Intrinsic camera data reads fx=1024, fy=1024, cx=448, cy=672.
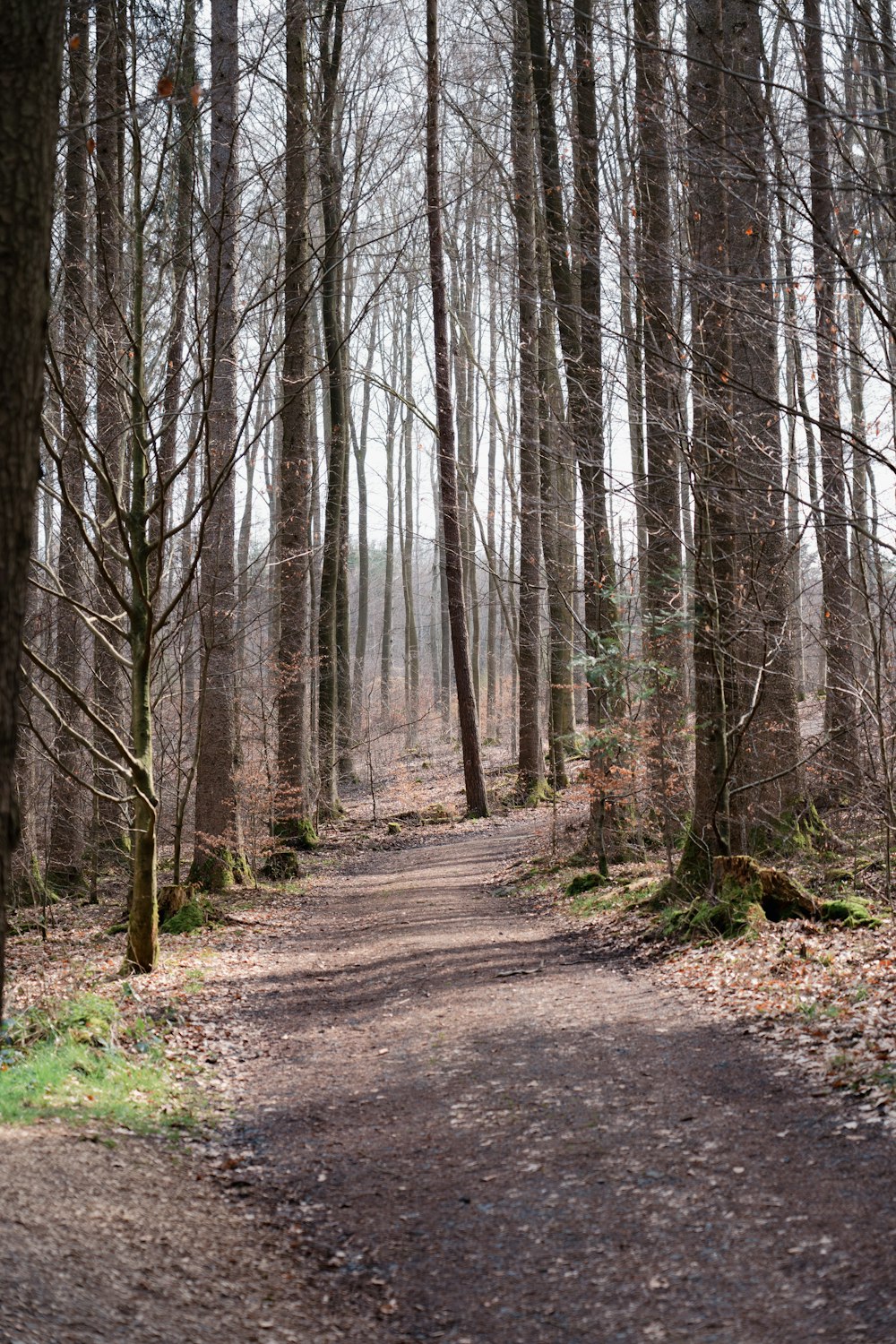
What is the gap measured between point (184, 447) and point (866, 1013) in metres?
18.0

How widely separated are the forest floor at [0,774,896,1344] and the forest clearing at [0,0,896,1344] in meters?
0.02

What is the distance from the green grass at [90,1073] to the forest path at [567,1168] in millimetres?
485

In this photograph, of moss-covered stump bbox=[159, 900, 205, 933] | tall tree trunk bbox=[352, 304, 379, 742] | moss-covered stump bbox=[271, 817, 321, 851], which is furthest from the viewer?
tall tree trunk bbox=[352, 304, 379, 742]

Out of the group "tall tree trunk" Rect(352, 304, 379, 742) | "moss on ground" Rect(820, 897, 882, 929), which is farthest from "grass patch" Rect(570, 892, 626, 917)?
"tall tree trunk" Rect(352, 304, 379, 742)

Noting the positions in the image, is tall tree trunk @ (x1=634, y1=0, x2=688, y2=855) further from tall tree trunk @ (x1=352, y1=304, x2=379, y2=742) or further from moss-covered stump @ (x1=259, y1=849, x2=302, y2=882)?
tall tree trunk @ (x1=352, y1=304, x2=379, y2=742)

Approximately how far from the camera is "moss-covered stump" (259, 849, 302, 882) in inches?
513

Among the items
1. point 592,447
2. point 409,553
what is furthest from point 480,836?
point 409,553

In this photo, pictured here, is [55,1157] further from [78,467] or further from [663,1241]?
[78,467]

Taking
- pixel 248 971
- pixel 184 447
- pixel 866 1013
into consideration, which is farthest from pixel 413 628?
pixel 866 1013

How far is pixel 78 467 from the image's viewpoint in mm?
11945

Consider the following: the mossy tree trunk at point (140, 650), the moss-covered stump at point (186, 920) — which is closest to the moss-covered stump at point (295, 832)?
the moss-covered stump at point (186, 920)

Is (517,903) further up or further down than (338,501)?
further down

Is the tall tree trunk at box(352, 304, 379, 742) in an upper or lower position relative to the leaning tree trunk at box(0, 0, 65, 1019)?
upper

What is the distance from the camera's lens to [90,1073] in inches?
208
